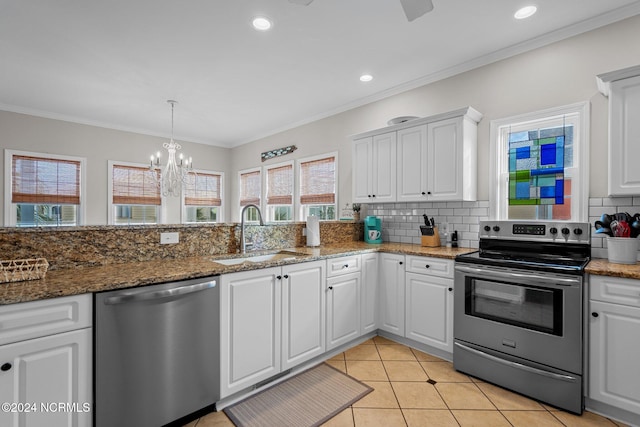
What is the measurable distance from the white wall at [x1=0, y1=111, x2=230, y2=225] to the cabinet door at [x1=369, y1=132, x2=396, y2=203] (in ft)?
13.5

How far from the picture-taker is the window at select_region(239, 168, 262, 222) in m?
5.92

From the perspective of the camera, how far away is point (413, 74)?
131 inches

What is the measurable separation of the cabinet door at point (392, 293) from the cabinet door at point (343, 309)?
31 cm

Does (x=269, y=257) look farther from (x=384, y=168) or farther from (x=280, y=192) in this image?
(x=280, y=192)

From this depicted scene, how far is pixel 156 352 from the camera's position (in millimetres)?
1627

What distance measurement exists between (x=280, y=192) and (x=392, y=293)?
3.07 m

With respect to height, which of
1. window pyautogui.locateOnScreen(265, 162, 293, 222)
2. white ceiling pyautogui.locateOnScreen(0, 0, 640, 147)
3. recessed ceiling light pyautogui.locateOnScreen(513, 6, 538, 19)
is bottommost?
window pyautogui.locateOnScreen(265, 162, 293, 222)

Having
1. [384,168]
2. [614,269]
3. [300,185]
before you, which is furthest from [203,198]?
[614,269]

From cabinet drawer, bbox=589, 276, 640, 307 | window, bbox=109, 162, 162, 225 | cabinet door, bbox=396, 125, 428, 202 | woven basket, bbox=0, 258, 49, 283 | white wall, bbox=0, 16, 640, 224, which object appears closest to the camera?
woven basket, bbox=0, 258, 49, 283

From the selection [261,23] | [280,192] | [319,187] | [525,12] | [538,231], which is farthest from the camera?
[280,192]

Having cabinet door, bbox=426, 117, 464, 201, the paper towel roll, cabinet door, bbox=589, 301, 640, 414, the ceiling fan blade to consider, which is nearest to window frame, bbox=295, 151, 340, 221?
the paper towel roll

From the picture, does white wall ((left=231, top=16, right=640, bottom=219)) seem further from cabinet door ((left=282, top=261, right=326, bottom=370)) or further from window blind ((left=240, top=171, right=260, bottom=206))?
window blind ((left=240, top=171, right=260, bottom=206))

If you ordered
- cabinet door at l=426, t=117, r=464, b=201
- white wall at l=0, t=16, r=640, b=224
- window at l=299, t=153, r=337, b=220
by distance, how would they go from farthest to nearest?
window at l=299, t=153, r=337, b=220 < cabinet door at l=426, t=117, r=464, b=201 < white wall at l=0, t=16, r=640, b=224

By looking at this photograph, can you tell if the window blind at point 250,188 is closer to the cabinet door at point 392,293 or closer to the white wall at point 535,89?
the white wall at point 535,89
